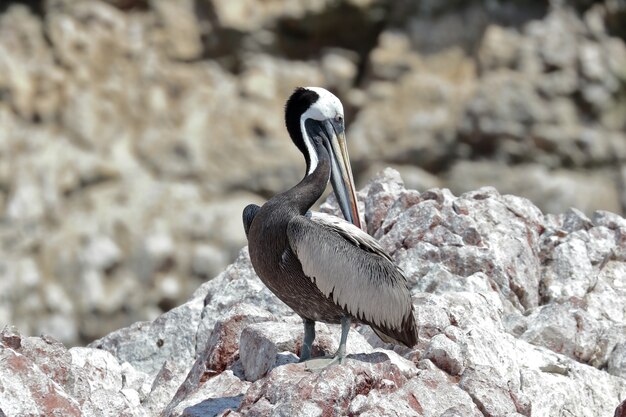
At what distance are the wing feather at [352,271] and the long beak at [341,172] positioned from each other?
0.91m

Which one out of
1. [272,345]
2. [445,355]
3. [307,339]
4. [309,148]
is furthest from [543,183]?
[307,339]

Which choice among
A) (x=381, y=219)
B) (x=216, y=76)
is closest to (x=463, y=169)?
(x=216, y=76)

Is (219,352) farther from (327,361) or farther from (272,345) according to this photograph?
(327,361)

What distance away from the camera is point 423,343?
38.9ft

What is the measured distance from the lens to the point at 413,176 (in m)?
30.8

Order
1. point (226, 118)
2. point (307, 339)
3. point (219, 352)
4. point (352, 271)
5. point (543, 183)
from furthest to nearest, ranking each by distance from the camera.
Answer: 1. point (226, 118)
2. point (543, 183)
3. point (219, 352)
4. point (307, 339)
5. point (352, 271)

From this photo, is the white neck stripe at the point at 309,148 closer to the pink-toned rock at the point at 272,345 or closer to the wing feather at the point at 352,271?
the wing feather at the point at 352,271

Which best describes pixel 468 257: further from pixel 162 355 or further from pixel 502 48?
pixel 502 48

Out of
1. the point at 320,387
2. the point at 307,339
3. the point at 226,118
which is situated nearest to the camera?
the point at 320,387

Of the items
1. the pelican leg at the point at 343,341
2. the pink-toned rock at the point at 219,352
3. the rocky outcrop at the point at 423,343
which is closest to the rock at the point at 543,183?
the rocky outcrop at the point at 423,343

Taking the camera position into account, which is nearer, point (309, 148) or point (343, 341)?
point (343, 341)

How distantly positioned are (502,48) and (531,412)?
21095mm

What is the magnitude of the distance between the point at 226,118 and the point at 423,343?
2091 cm

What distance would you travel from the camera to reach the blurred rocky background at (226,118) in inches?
1187
